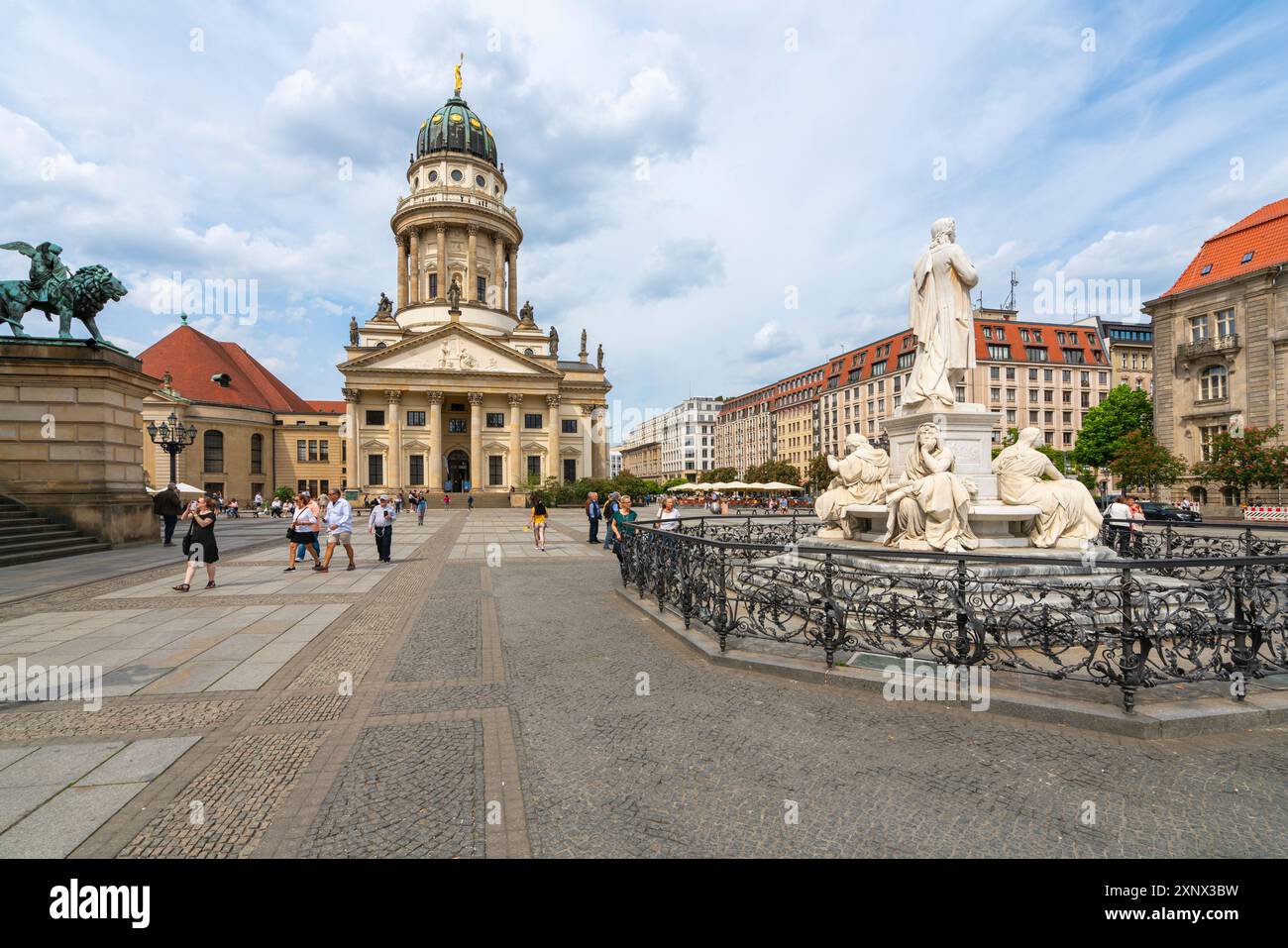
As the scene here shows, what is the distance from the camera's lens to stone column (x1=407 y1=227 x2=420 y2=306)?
202 ft

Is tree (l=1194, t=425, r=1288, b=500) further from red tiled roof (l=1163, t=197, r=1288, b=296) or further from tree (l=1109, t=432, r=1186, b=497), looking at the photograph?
red tiled roof (l=1163, t=197, r=1288, b=296)

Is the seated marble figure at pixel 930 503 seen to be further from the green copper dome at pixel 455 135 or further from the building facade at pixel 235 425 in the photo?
the green copper dome at pixel 455 135

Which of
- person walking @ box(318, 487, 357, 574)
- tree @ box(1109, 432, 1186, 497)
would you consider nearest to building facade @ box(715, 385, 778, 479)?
tree @ box(1109, 432, 1186, 497)

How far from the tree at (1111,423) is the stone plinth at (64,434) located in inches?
2675

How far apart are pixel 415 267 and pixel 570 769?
225ft

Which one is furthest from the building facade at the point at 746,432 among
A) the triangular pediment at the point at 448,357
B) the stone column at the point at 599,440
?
the triangular pediment at the point at 448,357

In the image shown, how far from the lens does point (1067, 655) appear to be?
219 inches

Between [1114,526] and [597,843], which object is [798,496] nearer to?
[1114,526]

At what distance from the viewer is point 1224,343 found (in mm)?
35469

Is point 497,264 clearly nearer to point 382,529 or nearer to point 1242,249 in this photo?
point 382,529

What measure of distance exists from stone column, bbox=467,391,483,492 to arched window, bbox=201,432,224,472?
2455 cm

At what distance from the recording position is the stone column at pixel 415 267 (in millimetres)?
61688
